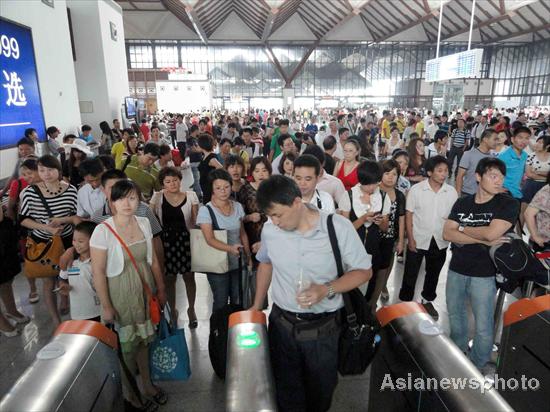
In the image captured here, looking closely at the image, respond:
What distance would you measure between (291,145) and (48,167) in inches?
113

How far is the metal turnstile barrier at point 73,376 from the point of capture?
4.73 feet

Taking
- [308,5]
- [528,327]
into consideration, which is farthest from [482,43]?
[528,327]

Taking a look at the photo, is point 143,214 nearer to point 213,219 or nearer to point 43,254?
point 213,219

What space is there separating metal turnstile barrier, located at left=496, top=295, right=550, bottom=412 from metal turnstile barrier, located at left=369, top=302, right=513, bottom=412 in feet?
2.12

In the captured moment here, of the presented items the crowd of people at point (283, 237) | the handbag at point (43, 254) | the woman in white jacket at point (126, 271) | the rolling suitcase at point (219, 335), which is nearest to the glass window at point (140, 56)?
the crowd of people at point (283, 237)

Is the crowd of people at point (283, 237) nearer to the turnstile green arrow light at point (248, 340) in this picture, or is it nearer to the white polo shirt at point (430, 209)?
the white polo shirt at point (430, 209)

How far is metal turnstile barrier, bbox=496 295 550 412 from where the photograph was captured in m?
2.01

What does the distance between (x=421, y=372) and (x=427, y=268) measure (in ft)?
6.50

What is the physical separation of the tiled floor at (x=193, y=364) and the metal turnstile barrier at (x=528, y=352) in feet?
3.01

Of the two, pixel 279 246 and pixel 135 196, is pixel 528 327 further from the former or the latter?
pixel 135 196

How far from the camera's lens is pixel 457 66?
37.1 feet

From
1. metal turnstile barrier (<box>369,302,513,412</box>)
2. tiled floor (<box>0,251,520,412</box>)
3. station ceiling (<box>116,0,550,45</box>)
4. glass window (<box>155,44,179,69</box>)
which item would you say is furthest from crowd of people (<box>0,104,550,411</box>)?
glass window (<box>155,44,179,69</box>)

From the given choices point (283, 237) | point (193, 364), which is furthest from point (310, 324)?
point (193, 364)

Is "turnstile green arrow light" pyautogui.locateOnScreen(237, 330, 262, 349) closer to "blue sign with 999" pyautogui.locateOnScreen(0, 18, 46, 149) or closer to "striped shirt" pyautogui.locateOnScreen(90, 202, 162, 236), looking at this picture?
"striped shirt" pyautogui.locateOnScreen(90, 202, 162, 236)
